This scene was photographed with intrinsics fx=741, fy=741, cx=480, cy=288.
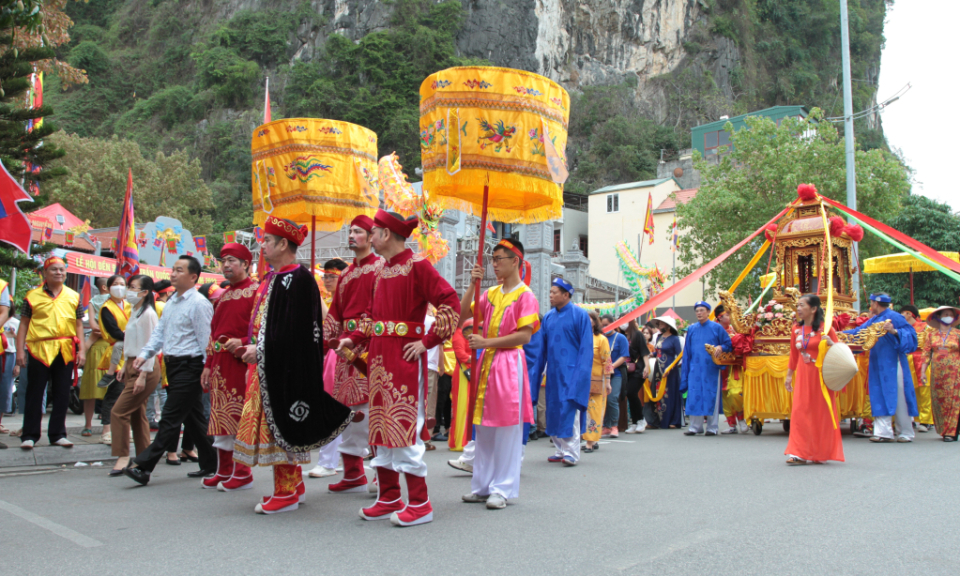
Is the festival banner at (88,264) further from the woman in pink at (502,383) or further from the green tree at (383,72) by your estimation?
the green tree at (383,72)

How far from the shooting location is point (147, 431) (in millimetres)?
6582

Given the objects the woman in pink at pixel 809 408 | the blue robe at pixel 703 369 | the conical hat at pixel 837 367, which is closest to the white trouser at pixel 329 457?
Result: the woman in pink at pixel 809 408

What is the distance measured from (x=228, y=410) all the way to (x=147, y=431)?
5.47ft

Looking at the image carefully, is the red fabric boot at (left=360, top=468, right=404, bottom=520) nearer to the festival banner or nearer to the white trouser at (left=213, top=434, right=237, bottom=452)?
the white trouser at (left=213, top=434, right=237, bottom=452)

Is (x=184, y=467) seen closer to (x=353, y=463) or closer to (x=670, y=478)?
(x=353, y=463)

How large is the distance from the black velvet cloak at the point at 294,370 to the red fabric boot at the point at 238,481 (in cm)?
113

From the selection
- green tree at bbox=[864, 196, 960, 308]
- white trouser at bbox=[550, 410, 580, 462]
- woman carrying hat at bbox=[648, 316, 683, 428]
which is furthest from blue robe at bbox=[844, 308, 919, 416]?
green tree at bbox=[864, 196, 960, 308]

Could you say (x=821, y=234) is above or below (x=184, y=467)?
above

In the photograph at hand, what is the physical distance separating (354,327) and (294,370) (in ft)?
Answer: 1.62

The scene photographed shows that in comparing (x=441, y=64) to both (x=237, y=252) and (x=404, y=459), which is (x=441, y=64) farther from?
(x=404, y=459)

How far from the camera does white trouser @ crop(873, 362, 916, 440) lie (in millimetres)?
9430

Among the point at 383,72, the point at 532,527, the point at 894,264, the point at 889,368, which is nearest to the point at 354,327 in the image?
the point at 532,527

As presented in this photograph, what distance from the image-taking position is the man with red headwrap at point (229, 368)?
5.41m

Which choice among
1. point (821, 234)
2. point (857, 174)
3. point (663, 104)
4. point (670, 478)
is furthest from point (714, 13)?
point (670, 478)
